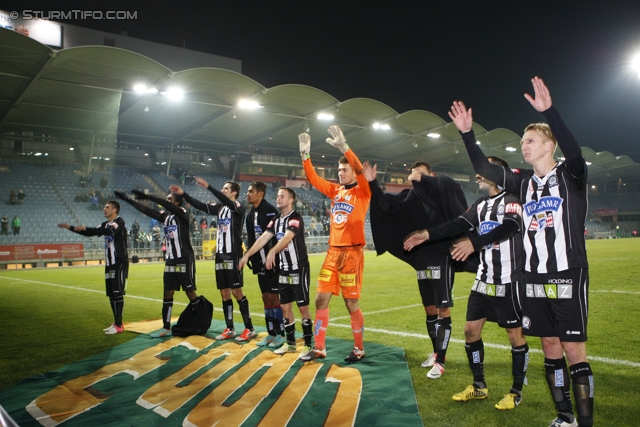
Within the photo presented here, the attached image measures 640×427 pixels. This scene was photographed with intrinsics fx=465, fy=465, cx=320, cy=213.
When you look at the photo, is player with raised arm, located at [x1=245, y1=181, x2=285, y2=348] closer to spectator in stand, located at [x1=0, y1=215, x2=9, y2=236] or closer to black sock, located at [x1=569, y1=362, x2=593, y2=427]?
black sock, located at [x1=569, y1=362, x2=593, y2=427]

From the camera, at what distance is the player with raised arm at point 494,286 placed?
4.06 m

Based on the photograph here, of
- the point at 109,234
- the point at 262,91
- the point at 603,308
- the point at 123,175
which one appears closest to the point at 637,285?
the point at 603,308

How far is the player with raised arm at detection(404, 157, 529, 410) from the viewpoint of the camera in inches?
160

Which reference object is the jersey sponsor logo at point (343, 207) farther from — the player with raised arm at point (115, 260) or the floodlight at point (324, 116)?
the floodlight at point (324, 116)

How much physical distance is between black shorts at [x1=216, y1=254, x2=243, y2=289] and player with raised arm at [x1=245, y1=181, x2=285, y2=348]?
0.28 meters

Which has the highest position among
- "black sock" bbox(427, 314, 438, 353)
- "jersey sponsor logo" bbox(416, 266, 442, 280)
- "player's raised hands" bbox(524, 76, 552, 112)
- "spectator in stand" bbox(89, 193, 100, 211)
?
"spectator in stand" bbox(89, 193, 100, 211)

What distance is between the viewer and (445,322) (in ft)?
16.7

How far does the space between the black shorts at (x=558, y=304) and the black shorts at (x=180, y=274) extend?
563cm

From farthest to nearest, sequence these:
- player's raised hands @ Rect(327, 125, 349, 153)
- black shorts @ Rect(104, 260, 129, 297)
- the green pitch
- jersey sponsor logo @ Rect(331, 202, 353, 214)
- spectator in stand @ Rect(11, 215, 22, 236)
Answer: spectator in stand @ Rect(11, 215, 22, 236) → black shorts @ Rect(104, 260, 129, 297) → jersey sponsor logo @ Rect(331, 202, 353, 214) → player's raised hands @ Rect(327, 125, 349, 153) → the green pitch

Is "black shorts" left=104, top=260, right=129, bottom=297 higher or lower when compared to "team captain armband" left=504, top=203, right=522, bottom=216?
lower

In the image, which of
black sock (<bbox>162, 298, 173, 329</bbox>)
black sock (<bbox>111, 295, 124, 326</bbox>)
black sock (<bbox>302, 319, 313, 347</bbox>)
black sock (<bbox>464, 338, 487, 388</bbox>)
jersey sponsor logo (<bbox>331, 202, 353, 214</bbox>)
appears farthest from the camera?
black sock (<bbox>111, 295, 124, 326</bbox>)

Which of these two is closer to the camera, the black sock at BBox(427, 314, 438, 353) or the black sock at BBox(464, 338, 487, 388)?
the black sock at BBox(464, 338, 487, 388)

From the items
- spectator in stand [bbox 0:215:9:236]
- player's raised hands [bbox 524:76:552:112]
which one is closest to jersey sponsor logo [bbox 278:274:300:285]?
player's raised hands [bbox 524:76:552:112]

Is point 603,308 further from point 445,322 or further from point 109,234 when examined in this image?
point 109,234
